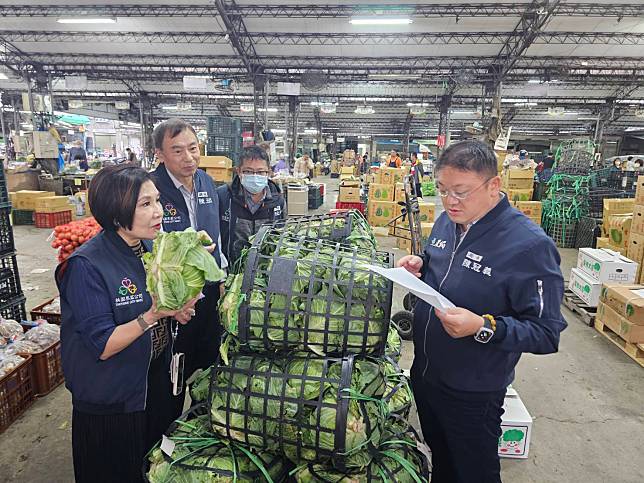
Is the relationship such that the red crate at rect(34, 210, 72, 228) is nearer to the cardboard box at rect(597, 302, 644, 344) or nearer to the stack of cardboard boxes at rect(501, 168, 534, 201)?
the stack of cardboard boxes at rect(501, 168, 534, 201)

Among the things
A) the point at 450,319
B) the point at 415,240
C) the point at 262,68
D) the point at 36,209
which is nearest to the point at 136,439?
the point at 450,319

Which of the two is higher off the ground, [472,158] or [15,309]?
[472,158]

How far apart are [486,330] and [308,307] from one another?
22.9 inches

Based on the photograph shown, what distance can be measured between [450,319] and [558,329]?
0.40 metres

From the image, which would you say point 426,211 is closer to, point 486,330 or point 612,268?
point 612,268

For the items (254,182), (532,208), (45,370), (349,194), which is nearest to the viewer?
(254,182)

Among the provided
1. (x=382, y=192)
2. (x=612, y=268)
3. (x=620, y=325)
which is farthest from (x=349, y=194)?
(x=620, y=325)

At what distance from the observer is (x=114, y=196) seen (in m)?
1.43

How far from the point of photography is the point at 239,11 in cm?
971

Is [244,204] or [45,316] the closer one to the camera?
[244,204]

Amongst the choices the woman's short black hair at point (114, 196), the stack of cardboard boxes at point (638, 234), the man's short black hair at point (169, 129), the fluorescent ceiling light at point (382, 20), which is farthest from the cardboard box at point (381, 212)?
the woman's short black hair at point (114, 196)

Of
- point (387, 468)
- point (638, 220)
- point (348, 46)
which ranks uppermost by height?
point (348, 46)

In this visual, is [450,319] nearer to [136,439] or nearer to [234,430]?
[234,430]

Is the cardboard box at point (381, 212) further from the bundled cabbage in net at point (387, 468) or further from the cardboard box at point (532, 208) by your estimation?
the bundled cabbage in net at point (387, 468)
